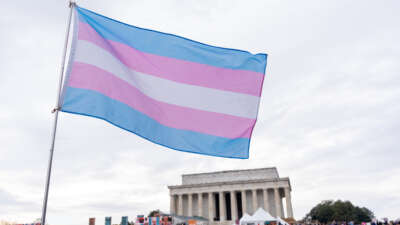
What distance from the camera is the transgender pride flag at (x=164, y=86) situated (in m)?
7.04

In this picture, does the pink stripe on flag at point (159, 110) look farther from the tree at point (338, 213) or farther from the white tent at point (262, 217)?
the tree at point (338, 213)

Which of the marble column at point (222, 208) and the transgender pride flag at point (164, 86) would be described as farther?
the marble column at point (222, 208)

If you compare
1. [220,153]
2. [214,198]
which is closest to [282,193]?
[214,198]

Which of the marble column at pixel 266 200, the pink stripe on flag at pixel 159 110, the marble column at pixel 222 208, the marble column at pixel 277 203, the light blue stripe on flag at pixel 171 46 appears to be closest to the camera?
the pink stripe on flag at pixel 159 110

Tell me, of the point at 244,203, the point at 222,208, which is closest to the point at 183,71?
the point at 244,203

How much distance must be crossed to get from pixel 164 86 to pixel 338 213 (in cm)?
10321

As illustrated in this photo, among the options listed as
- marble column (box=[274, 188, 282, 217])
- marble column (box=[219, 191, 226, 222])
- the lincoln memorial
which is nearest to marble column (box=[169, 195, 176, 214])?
the lincoln memorial

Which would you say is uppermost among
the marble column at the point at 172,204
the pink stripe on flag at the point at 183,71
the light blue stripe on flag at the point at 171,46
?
the light blue stripe on flag at the point at 171,46

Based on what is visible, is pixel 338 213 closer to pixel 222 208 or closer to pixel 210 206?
pixel 222 208

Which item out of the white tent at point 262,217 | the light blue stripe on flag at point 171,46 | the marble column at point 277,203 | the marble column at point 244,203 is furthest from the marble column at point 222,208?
the light blue stripe on flag at point 171,46

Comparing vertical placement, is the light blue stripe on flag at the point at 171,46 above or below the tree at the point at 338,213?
above

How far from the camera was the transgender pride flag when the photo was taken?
23.1ft

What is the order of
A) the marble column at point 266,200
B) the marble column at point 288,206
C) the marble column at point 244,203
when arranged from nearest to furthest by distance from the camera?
the marble column at point 288,206 < the marble column at point 266,200 < the marble column at point 244,203

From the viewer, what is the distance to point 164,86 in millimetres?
8422
